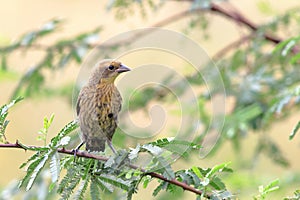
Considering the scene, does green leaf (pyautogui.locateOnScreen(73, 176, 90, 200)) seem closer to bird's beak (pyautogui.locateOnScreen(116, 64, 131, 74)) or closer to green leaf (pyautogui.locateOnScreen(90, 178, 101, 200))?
green leaf (pyautogui.locateOnScreen(90, 178, 101, 200))

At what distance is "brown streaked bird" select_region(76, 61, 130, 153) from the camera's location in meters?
1.63

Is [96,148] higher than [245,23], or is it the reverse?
[245,23]

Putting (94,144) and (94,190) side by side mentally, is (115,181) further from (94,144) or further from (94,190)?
(94,144)

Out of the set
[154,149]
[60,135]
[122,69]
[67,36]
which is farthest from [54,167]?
[67,36]

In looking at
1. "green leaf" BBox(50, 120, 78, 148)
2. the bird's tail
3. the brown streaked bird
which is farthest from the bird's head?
"green leaf" BBox(50, 120, 78, 148)

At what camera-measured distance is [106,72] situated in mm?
1723

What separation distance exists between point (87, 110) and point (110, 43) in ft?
4.85

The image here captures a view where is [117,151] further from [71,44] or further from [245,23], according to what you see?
[245,23]

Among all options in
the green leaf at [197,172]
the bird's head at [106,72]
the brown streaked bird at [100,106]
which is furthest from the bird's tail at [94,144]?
the green leaf at [197,172]

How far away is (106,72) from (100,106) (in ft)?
0.29

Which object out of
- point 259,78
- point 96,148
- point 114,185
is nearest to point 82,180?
point 114,185

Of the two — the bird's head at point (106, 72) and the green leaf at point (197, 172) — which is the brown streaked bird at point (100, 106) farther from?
the green leaf at point (197, 172)

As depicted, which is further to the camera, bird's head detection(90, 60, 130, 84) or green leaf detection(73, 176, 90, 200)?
bird's head detection(90, 60, 130, 84)

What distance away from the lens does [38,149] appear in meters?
1.35
